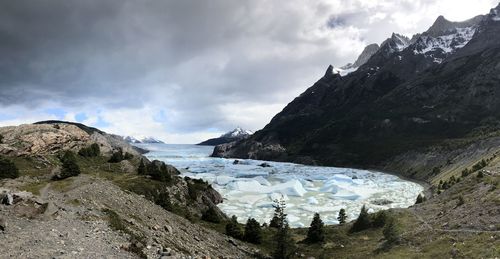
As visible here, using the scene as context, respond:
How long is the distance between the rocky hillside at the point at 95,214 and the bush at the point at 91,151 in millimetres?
6839

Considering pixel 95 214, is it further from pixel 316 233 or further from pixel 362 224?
pixel 362 224

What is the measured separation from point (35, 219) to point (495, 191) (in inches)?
1872

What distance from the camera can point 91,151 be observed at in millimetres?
85688

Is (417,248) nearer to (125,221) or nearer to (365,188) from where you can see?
(125,221)

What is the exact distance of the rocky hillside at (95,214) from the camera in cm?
2417

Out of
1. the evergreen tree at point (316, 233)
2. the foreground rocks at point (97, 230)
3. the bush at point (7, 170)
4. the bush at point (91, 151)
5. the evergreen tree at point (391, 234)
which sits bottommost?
the evergreen tree at point (316, 233)

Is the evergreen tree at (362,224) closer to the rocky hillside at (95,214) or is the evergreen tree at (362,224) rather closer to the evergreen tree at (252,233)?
the evergreen tree at (252,233)

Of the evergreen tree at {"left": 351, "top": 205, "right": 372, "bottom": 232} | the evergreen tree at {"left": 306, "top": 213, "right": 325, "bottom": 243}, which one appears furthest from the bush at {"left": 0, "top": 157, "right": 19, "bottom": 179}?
the evergreen tree at {"left": 351, "top": 205, "right": 372, "bottom": 232}

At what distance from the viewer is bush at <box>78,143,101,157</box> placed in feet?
274

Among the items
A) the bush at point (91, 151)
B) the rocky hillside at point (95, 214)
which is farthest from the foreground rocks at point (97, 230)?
the bush at point (91, 151)

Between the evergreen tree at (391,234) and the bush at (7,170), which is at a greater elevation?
the bush at (7,170)

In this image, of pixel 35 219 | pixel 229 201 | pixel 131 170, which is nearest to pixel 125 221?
pixel 35 219

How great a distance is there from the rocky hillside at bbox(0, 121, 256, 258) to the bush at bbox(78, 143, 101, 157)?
6.84 meters

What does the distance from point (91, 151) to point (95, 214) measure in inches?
2264
